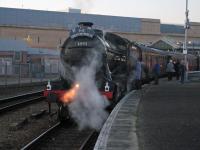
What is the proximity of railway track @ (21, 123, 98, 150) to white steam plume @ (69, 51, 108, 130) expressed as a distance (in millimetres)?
582

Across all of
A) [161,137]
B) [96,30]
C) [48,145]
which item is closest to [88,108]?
[96,30]

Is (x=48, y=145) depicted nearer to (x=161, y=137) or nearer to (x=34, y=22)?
(x=161, y=137)

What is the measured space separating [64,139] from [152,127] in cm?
283

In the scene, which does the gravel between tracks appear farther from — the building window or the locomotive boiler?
the building window

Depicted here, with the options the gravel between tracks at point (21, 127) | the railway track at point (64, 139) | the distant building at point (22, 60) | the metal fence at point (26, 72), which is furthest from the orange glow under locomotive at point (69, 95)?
the distant building at point (22, 60)

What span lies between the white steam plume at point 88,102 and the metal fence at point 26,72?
2166 centimetres

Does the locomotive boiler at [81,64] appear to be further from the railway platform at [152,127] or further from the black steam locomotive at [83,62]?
the railway platform at [152,127]

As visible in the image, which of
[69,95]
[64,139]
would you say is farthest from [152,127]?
[69,95]

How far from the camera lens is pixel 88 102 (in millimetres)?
16875

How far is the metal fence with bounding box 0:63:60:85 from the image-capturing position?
136 feet

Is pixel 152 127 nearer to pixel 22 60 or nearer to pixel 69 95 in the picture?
pixel 69 95

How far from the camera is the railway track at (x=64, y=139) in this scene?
42.2ft

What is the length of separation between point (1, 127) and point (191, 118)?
6.07 meters

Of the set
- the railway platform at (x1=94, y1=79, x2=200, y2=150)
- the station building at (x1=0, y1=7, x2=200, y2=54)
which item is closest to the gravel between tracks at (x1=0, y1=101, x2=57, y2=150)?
the railway platform at (x1=94, y1=79, x2=200, y2=150)
